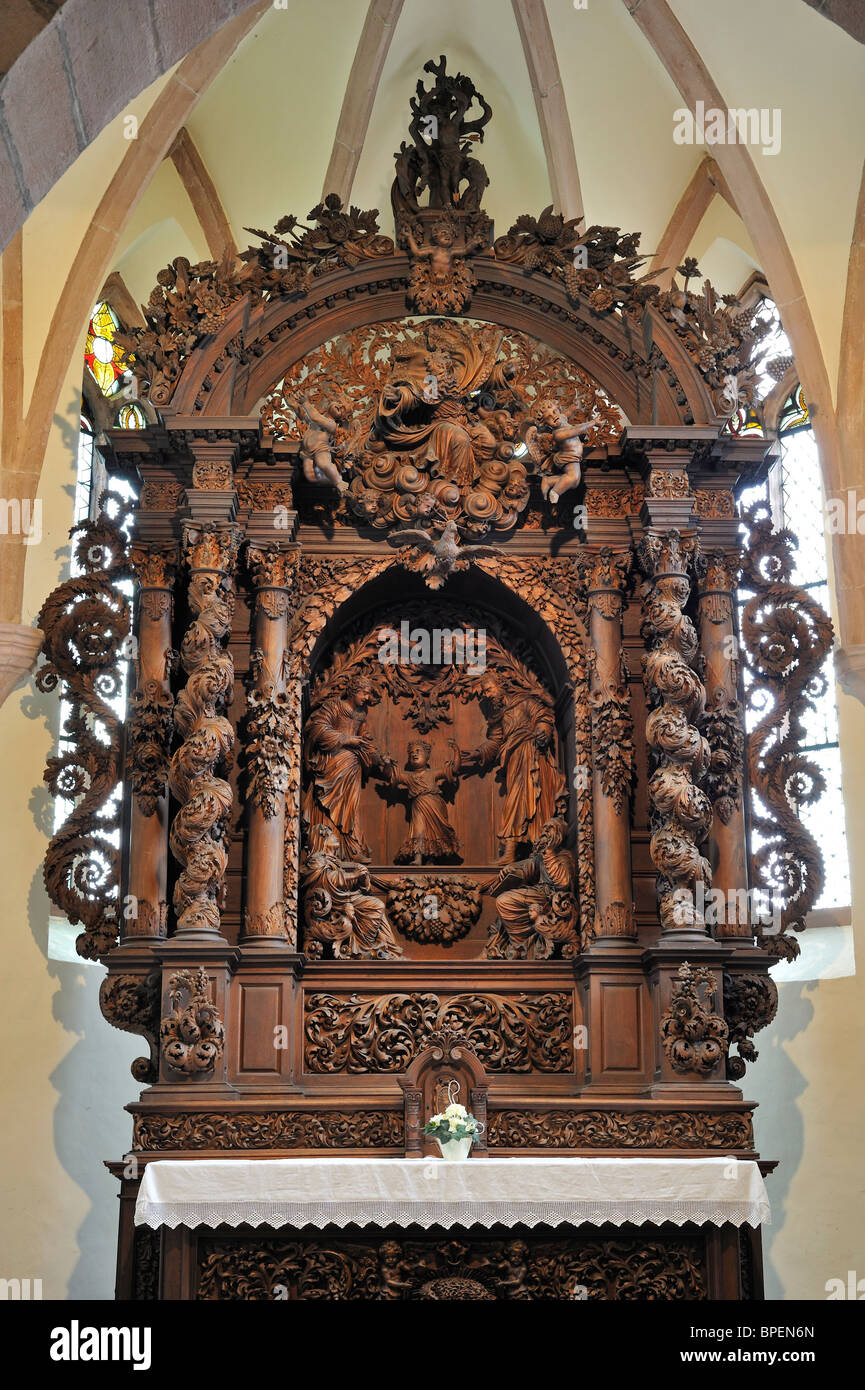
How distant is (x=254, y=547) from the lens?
10.1 metres

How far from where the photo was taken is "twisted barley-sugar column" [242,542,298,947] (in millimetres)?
9500

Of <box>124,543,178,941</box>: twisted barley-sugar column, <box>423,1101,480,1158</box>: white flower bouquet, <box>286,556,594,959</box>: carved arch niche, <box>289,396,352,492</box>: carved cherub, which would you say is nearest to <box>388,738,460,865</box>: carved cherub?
<box>286,556,594,959</box>: carved arch niche

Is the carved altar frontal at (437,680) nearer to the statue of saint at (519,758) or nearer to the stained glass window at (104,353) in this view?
the statue of saint at (519,758)

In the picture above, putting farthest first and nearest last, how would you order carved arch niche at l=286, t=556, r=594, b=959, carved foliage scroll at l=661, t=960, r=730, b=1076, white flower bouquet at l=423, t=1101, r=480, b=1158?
carved arch niche at l=286, t=556, r=594, b=959 < carved foliage scroll at l=661, t=960, r=730, b=1076 < white flower bouquet at l=423, t=1101, r=480, b=1158

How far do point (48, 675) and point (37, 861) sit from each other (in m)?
1.79

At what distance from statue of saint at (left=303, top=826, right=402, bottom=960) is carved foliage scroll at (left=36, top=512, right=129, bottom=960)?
112 centimetres

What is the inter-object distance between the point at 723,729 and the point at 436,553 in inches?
79.6

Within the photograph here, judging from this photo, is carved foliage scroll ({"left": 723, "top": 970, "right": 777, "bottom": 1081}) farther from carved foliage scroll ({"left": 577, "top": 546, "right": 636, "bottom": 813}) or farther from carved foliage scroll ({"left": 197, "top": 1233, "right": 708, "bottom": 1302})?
carved foliage scroll ({"left": 197, "top": 1233, "right": 708, "bottom": 1302})

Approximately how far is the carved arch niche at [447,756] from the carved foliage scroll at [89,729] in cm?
109

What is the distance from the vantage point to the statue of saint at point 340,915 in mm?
9773

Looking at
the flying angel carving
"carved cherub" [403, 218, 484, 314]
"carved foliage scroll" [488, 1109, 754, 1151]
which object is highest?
"carved cherub" [403, 218, 484, 314]

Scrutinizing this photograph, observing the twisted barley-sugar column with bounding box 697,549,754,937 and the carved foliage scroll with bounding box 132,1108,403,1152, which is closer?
the carved foliage scroll with bounding box 132,1108,403,1152

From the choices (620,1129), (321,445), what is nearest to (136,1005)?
(620,1129)

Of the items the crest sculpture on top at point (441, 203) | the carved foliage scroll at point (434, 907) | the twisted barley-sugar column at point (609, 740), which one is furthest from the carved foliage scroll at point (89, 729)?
the twisted barley-sugar column at point (609, 740)
